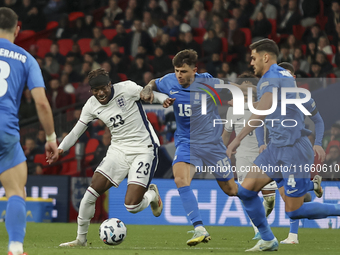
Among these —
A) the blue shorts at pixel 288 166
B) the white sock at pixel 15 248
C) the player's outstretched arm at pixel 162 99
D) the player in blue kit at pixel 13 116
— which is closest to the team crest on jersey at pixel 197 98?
the player's outstretched arm at pixel 162 99

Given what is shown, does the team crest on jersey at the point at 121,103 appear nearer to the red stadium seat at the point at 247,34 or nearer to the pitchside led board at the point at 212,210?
the pitchside led board at the point at 212,210

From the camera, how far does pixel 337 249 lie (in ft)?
24.1

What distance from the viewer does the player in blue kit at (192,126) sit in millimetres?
7387

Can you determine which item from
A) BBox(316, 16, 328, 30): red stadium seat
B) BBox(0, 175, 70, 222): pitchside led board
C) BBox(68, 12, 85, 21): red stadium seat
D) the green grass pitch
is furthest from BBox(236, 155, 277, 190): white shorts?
BBox(68, 12, 85, 21): red stadium seat

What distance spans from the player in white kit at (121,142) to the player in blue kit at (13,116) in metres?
2.63

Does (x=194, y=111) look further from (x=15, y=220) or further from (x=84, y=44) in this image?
(x=84, y=44)

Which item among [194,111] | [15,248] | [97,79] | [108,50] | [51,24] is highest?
[51,24]

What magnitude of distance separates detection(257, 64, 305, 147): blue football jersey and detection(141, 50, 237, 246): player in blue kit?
110 centimetres

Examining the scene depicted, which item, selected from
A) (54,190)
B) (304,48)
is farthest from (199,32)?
(54,190)

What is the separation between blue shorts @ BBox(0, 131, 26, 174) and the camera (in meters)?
4.83

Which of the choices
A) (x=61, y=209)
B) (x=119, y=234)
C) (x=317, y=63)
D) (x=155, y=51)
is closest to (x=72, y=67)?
(x=155, y=51)

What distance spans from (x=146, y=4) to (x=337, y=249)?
11.7 meters

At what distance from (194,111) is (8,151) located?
3197mm

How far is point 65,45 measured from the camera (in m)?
17.3
